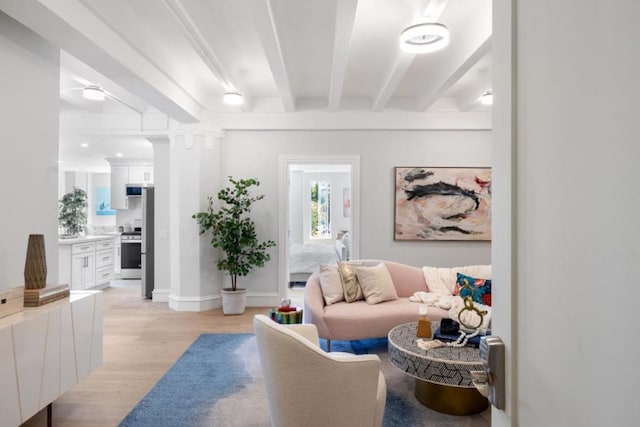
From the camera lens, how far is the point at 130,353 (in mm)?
3678

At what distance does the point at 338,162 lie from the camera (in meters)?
5.48

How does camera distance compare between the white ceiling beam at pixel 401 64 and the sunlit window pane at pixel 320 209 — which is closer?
the white ceiling beam at pixel 401 64

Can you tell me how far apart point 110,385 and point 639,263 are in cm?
357

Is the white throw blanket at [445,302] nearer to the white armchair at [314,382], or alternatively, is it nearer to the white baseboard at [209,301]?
the white armchair at [314,382]

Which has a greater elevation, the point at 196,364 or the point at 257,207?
the point at 257,207

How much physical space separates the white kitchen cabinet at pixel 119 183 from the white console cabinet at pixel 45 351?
244 inches

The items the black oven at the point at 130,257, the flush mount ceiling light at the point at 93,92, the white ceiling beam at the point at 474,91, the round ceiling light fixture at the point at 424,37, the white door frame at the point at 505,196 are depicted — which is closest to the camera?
the white door frame at the point at 505,196

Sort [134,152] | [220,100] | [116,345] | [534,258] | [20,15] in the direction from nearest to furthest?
[534,258], [20,15], [116,345], [220,100], [134,152]

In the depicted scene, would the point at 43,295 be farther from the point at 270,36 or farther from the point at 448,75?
the point at 448,75

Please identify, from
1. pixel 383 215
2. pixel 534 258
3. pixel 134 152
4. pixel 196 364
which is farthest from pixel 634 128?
pixel 134 152

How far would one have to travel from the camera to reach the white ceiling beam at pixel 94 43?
2262 mm

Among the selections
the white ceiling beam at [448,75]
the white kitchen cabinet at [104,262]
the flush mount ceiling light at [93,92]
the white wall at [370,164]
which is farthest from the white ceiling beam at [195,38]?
the white kitchen cabinet at [104,262]

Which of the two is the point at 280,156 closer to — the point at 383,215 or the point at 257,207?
the point at 257,207

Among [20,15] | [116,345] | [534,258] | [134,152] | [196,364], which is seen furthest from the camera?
[134,152]
